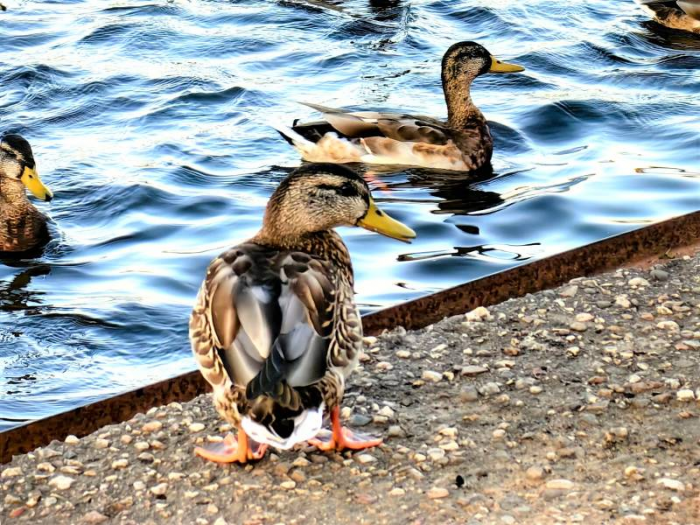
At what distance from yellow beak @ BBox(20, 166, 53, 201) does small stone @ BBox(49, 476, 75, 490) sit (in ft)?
17.2

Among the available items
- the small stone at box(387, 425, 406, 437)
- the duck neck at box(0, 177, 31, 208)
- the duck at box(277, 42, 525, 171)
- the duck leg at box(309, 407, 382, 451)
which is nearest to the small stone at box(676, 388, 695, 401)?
the small stone at box(387, 425, 406, 437)

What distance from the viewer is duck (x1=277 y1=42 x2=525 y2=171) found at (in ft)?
36.5

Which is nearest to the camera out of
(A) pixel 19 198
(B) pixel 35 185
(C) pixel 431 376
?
(C) pixel 431 376

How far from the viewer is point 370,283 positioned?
8.27 meters

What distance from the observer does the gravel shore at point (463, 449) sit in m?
4.64

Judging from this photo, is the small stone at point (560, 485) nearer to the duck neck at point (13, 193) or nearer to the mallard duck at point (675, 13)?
the duck neck at point (13, 193)

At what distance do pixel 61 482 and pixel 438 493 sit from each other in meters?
1.37

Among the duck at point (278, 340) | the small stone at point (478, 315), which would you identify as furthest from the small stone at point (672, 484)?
the small stone at point (478, 315)

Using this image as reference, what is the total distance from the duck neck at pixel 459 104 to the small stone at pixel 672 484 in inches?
279

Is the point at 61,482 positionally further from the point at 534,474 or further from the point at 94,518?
the point at 534,474

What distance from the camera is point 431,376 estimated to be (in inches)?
221

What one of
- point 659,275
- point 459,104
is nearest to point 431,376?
point 659,275

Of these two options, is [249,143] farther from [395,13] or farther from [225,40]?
[395,13]

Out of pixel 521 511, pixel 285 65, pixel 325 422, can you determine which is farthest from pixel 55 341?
pixel 285 65
